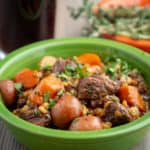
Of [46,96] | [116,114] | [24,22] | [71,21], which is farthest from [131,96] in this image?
[71,21]

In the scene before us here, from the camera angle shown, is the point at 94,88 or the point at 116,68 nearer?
the point at 94,88

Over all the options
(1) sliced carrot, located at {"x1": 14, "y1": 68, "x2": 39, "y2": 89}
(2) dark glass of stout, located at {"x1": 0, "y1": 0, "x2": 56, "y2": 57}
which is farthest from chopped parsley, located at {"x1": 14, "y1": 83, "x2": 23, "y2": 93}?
(2) dark glass of stout, located at {"x1": 0, "y1": 0, "x2": 56, "y2": 57}

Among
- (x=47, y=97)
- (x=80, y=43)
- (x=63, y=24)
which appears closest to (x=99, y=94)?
(x=47, y=97)

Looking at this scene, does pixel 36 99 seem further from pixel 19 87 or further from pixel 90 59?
pixel 90 59

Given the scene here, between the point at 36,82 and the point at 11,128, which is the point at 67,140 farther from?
the point at 36,82

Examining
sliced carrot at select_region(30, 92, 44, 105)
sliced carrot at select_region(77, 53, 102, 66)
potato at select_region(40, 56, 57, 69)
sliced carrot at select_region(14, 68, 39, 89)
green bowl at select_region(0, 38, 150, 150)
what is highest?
sliced carrot at select_region(77, 53, 102, 66)

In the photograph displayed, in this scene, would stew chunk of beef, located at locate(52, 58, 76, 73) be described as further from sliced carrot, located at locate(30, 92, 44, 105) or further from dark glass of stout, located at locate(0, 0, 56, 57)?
dark glass of stout, located at locate(0, 0, 56, 57)
